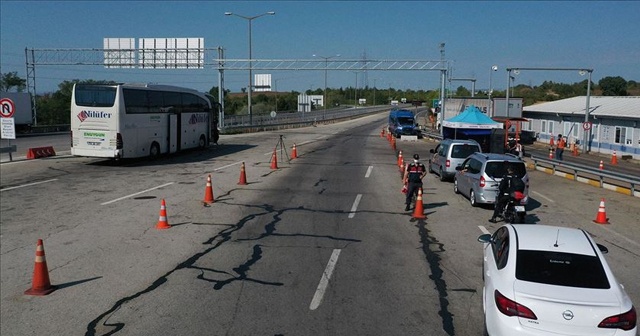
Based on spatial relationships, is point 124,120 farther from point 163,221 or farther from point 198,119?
point 163,221

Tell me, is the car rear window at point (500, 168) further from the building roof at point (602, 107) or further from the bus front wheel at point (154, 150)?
the building roof at point (602, 107)

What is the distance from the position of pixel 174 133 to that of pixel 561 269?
27.6 meters

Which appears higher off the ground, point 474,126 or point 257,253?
point 474,126

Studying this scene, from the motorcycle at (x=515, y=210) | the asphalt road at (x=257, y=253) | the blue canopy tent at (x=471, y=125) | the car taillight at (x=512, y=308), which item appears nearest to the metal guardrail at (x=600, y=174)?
the asphalt road at (x=257, y=253)

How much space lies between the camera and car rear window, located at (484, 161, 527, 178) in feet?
54.5

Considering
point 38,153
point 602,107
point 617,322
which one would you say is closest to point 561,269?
point 617,322

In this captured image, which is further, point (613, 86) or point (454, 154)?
point (613, 86)

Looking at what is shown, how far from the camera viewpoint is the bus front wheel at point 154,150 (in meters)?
29.2

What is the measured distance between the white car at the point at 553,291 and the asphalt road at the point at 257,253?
116 cm

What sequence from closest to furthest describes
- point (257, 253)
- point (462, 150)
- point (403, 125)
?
1. point (257, 253)
2. point (462, 150)
3. point (403, 125)

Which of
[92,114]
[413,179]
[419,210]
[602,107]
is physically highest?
[602,107]

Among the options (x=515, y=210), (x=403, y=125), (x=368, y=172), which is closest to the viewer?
(x=515, y=210)

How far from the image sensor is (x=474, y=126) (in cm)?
3562

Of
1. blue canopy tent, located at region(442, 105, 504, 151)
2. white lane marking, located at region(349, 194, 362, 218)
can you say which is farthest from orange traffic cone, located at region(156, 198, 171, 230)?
blue canopy tent, located at region(442, 105, 504, 151)
